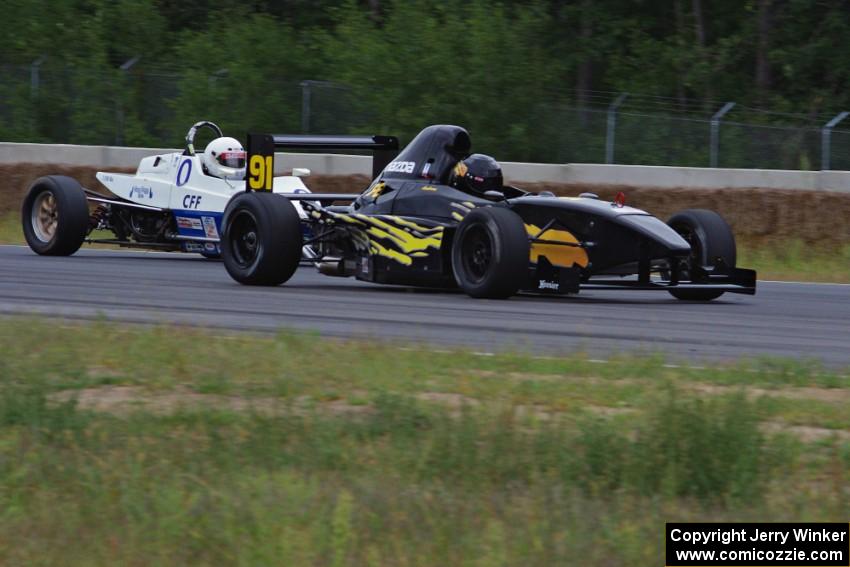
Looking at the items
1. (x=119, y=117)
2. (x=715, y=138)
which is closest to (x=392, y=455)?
(x=715, y=138)

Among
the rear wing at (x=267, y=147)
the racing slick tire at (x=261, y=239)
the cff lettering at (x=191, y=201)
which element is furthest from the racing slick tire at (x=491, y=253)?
the cff lettering at (x=191, y=201)

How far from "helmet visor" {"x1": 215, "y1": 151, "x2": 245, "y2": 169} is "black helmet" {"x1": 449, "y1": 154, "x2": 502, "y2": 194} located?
178 inches

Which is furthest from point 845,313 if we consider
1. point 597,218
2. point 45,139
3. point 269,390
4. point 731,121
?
point 45,139

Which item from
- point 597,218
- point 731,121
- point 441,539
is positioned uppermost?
point 731,121

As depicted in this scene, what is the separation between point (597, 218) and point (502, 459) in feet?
20.3

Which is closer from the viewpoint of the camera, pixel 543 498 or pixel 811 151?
pixel 543 498

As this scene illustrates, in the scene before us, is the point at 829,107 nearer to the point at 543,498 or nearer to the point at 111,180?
the point at 111,180

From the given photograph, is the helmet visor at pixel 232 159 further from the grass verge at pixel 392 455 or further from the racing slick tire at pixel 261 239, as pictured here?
the grass verge at pixel 392 455

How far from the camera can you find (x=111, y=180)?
55.3 ft

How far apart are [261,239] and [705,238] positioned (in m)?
3.83

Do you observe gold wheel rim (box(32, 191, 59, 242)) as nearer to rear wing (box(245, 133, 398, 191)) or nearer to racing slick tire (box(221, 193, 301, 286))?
rear wing (box(245, 133, 398, 191))

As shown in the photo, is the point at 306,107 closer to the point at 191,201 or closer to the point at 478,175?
the point at 191,201

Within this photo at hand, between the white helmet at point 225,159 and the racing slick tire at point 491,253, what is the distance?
515 cm

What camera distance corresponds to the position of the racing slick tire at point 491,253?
428 inches
